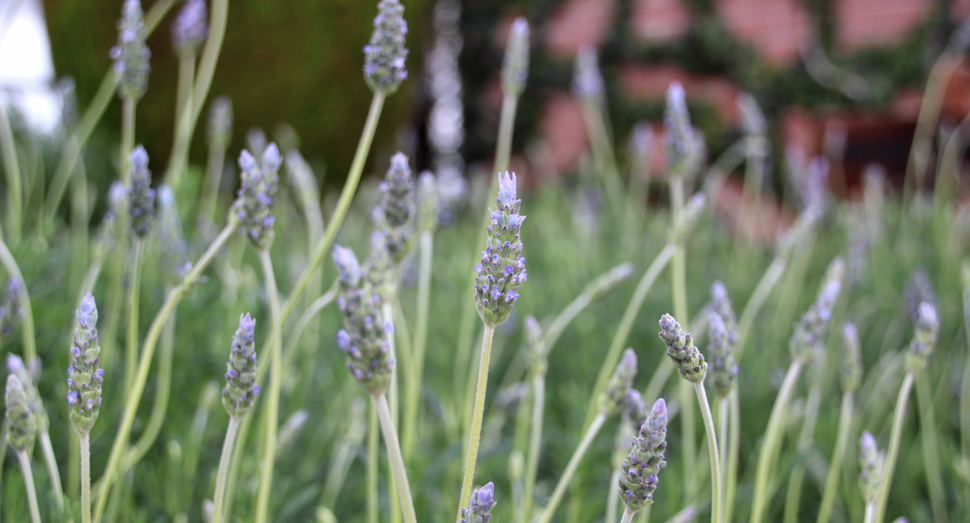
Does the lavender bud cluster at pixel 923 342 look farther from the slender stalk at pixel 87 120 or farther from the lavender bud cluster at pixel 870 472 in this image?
the slender stalk at pixel 87 120

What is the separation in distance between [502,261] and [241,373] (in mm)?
269

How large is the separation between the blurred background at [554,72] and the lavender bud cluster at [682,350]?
1883 mm

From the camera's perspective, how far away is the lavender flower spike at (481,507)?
595 millimetres

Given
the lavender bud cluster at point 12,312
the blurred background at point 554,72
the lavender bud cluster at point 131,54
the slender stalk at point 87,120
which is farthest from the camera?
the blurred background at point 554,72

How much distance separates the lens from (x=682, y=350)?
602 mm

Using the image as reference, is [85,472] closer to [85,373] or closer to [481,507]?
[85,373]

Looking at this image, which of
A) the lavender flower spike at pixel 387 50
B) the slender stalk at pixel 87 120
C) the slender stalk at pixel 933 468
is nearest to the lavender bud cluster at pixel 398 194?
the lavender flower spike at pixel 387 50

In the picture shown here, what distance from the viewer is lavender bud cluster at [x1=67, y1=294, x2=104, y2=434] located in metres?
0.63

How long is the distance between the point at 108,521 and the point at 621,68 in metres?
5.30

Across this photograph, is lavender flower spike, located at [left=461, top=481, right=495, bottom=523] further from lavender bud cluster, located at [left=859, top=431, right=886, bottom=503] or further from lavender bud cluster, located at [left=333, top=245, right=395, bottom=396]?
lavender bud cluster, located at [left=859, top=431, right=886, bottom=503]

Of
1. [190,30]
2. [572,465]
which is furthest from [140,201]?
[190,30]

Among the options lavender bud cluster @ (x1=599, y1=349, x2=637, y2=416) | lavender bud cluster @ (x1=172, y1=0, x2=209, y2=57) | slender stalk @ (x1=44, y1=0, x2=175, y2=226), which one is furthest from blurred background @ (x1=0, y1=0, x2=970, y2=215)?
lavender bud cluster @ (x1=599, y1=349, x2=637, y2=416)

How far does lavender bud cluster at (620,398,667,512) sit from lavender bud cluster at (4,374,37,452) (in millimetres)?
581

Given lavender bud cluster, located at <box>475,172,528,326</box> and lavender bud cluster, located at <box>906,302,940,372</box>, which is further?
lavender bud cluster, located at <box>906,302,940,372</box>
